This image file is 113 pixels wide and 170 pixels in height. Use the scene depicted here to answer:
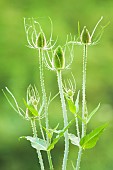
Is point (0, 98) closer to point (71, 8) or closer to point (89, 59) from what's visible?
point (89, 59)

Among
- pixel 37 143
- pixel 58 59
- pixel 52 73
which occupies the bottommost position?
pixel 52 73

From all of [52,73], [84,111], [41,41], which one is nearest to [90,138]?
[84,111]

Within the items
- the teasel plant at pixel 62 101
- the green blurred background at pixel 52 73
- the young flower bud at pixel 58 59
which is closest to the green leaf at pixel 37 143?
the teasel plant at pixel 62 101

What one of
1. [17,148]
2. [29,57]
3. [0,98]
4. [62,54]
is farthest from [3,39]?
[62,54]

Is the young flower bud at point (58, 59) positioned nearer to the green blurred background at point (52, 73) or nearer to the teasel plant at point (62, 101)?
the teasel plant at point (62, 101)

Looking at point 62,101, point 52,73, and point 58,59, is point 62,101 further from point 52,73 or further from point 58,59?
point 52,73
